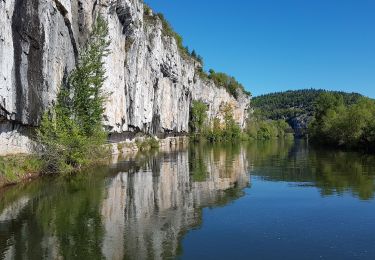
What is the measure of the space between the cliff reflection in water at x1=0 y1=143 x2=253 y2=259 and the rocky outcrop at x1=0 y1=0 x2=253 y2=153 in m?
6.31

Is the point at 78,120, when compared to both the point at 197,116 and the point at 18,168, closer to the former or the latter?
the point at 18,168

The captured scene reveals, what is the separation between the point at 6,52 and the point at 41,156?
7666 millimetres

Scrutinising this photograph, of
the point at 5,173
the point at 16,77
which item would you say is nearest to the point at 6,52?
the point at 16,77

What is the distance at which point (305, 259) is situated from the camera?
13211mm

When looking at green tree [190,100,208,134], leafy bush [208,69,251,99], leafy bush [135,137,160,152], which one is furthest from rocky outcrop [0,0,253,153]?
leafy bush [208,69,251,99]

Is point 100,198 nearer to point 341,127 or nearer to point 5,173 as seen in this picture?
point 5,173

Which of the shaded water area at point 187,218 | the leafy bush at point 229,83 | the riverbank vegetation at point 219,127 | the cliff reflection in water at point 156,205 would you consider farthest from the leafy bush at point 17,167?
the leafy bush at point 229,83

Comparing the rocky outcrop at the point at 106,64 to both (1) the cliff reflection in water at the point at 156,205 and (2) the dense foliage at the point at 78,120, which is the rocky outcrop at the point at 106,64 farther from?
(1) the cliff reflection in water at the point at 156,205

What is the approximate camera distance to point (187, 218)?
18.5 meters

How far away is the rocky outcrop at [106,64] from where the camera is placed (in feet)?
91.0

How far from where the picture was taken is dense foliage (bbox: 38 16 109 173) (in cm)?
3088

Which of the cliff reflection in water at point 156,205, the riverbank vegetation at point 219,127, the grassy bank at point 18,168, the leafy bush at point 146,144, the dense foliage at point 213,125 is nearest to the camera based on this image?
the cliff reflection in water at point 156,205

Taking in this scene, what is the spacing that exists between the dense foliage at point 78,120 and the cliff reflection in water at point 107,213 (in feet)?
7.41

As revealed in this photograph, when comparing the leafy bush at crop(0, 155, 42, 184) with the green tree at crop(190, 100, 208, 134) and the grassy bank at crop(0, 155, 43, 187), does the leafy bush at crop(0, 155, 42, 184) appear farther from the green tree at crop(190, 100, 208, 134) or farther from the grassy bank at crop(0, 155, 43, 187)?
the green tree at crop(190, 100, 208, 134)
